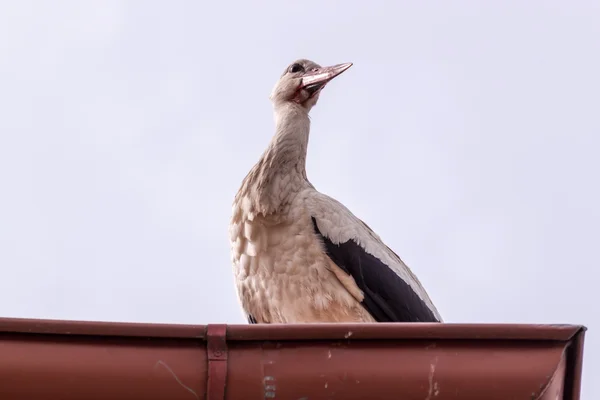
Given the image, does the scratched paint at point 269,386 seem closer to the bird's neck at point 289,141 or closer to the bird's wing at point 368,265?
the bird's wing at point 368,265

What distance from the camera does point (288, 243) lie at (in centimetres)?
667

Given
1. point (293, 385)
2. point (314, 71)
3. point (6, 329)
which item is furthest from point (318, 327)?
point (314, 71)

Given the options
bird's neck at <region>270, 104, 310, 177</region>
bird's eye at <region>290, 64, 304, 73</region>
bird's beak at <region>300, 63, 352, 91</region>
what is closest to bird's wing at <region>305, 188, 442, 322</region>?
bird's neck at <region>270, 104, 310, 177</region>

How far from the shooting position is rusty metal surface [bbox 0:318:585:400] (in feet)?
12.0

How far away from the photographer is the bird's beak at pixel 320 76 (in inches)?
311

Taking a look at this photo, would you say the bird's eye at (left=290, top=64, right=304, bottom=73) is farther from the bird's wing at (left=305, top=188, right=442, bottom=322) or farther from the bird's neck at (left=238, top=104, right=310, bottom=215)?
the bird's wing at (left=305, top=188, right=442, bottom=322)

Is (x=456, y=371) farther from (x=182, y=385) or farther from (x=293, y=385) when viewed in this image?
(x=182, y=385)

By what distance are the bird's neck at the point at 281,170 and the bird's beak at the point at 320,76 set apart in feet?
0.89

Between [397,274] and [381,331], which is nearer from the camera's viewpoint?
[381,331]

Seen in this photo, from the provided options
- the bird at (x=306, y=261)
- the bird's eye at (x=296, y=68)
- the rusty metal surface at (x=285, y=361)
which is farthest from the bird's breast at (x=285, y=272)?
the rusty metal surface at (x=285, y=361)

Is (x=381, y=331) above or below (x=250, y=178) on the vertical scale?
below

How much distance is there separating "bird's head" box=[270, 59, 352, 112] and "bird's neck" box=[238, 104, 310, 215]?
0.23 meters

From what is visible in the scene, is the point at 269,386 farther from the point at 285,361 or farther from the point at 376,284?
the point at 376,284

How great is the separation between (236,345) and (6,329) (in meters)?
0.69
